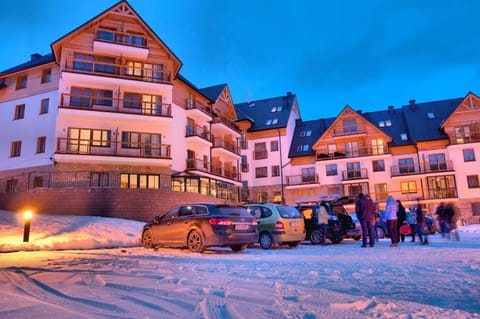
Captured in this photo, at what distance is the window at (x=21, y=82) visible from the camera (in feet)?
97.8

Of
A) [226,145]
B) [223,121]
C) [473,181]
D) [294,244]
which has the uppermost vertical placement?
[223,121]

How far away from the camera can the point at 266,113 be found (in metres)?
49.1

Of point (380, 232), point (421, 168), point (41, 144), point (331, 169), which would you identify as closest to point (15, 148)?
point (41, 144)

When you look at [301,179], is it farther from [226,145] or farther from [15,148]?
[15,148]

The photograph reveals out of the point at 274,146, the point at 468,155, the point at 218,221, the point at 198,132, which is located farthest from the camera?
the point at 274,146

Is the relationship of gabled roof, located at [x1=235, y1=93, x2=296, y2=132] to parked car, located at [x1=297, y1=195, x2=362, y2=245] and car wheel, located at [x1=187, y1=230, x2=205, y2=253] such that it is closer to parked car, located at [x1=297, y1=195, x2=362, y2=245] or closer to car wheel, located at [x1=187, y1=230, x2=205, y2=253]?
parked car, located at [x1=297, y1=195, x2=362, y2=245]

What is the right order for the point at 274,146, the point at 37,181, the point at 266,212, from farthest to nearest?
the point at 274,146
the point at 37,181
the point at 266,212

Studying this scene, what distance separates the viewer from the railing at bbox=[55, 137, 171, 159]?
2597 cm

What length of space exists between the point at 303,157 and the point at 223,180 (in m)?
13.5

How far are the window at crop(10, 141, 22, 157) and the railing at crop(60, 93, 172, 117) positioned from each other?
538 cm

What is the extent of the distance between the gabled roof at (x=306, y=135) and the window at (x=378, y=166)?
7189mm

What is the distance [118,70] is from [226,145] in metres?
14.6

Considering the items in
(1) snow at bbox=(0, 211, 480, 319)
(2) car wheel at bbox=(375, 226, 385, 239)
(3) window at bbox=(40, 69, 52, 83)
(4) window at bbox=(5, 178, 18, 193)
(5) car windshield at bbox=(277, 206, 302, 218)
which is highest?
(3) window at bbox=(40, 69, 52, 83)

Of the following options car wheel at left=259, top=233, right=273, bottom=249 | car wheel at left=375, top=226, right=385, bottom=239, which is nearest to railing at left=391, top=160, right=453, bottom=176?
car wheel at left=375, top=226, right=385, bottom=239
